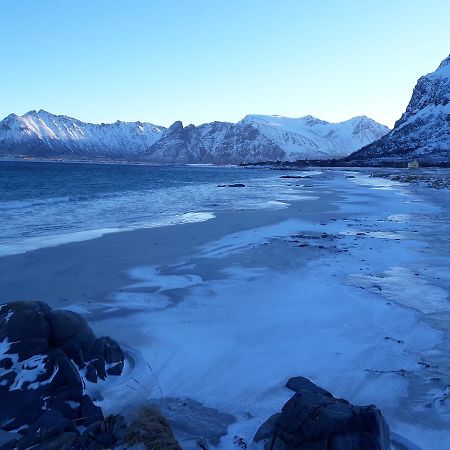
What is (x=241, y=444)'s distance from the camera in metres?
4.51

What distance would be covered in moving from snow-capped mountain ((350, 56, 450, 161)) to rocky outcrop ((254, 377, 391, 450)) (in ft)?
443

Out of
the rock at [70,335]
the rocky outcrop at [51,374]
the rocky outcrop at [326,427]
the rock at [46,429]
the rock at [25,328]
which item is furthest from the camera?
the rock at [70,335]

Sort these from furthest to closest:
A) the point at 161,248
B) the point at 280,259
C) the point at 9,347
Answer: the point at 161,248 → the point at 280,259 → the point at 9,347

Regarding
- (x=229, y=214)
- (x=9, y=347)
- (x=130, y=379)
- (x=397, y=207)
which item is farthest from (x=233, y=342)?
(x=397, y=207)

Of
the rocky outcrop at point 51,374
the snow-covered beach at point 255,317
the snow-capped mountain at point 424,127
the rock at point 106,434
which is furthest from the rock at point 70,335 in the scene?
the snow-capped mountain at point 424,127

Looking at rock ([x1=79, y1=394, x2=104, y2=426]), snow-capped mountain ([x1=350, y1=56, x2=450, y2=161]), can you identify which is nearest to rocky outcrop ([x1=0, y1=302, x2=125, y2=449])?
rock ([x1=79, y1=394, x2=104, y2=426])

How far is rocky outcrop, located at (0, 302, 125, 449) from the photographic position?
438cm

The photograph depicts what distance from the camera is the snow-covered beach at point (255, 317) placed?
538cm

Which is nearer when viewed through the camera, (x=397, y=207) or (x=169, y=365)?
(x=169, y=365)

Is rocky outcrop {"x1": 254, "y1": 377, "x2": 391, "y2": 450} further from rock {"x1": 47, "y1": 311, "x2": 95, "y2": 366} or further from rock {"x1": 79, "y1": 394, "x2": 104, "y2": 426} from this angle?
rock {"x1": 47, "y1": 311, "x2": 95, "y2": 366}

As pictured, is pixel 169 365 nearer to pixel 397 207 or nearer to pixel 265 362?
pixel 265 362

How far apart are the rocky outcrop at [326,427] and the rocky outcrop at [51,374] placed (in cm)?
153

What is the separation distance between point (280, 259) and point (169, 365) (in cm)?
670

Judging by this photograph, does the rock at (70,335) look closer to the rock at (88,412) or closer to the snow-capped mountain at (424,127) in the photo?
the rock at (88,412)
